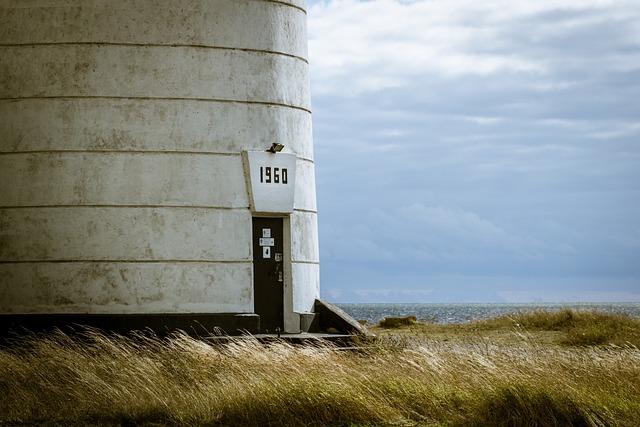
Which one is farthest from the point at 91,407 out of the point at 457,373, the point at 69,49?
the point at 69,49

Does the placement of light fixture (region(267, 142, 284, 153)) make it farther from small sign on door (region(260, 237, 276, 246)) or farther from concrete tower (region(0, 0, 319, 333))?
small sign on door (region(260, 237, 276, 246))

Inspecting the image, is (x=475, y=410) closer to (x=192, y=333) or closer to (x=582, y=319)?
(x=192, y=333)

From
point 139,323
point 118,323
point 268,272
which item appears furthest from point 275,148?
point 118,323

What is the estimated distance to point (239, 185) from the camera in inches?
725

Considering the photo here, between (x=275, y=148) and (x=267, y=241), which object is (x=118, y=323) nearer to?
(x=267, y=241)

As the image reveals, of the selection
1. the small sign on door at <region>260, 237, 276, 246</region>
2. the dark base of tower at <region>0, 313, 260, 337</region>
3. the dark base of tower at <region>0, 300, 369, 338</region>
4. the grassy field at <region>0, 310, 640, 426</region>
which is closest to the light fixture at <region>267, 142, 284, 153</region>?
the small sign on door at <region>260, 237, 276, 246</region>

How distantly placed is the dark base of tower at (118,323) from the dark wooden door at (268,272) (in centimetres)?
116

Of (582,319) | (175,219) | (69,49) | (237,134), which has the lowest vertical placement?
(582,319)

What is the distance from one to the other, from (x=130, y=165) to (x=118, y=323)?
2748 millimetres

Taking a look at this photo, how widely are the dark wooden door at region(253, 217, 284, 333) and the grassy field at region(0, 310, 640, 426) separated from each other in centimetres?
279

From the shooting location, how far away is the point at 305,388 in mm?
12359

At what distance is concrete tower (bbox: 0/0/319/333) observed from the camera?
1775 centimetres

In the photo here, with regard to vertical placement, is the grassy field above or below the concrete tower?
below

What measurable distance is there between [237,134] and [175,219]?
76.3 inches
